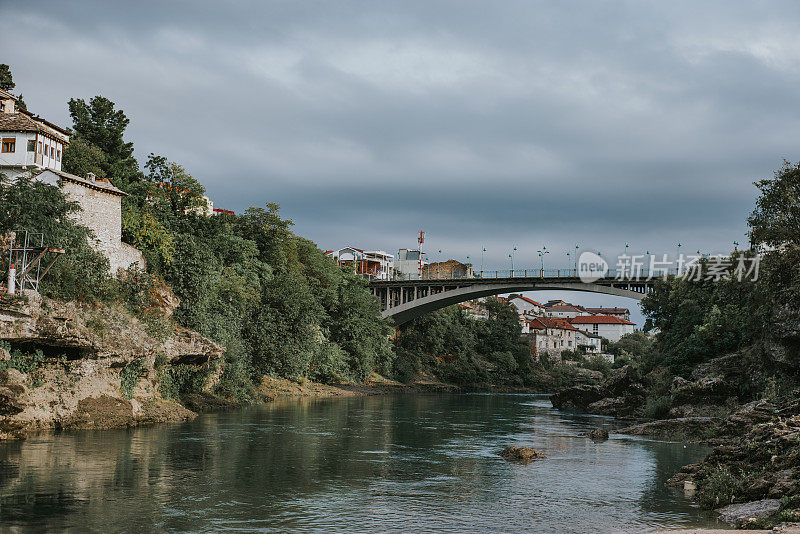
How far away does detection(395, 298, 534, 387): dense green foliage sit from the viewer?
99812mm

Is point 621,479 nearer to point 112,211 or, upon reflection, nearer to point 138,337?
point 138,337

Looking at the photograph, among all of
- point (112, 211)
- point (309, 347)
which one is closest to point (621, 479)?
point (112, 211)

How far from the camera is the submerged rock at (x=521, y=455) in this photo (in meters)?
29.3

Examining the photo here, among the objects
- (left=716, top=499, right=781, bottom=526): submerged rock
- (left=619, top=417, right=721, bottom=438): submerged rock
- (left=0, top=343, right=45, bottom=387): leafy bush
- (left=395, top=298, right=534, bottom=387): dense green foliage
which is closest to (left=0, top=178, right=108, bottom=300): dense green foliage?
Result: (left=0, top=343, right=45, bottom=387): leafy bush

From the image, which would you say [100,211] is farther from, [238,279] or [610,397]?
[610,397]

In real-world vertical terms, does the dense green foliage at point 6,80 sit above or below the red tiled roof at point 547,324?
above

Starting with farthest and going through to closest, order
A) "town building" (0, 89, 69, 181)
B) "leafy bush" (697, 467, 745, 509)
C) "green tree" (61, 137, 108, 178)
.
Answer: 1. "green tree" (61, 137, 108, 178)
2. "town building" (0, 89, 69, 181)
3. "leafy bush" (697, 467, 745, 509)

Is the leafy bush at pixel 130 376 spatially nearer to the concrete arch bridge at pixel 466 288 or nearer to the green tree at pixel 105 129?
the green tree at pixel 105 129

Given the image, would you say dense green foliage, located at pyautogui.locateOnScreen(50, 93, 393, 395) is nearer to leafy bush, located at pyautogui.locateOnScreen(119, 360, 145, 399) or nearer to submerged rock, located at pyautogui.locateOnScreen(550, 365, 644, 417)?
leafy bush, located at pyautogui.locateOnScreen(119, 360, 145, 399)

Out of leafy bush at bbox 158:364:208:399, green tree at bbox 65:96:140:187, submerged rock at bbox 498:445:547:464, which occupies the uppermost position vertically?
green tree at bbox 65:96:140:187

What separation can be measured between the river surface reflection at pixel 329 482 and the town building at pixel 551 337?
100 metres

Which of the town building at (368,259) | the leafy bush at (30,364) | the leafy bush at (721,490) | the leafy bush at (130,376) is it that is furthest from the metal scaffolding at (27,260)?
the town building at (368,259)

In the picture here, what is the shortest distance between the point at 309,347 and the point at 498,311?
199 ft

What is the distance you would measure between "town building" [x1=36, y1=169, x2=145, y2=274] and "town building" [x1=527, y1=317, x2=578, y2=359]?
9972cm
